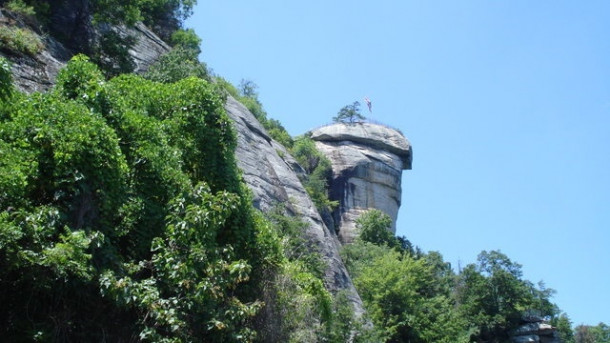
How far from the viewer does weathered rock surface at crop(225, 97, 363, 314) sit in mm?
23266

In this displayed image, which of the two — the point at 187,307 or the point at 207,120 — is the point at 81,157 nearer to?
the point at 187,307

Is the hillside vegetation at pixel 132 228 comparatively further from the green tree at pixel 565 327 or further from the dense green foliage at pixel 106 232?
the green tree at pixel 565 327

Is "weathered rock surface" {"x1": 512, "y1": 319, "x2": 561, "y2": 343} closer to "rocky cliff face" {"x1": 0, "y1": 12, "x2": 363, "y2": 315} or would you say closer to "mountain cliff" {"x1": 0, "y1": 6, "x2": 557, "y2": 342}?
"rocky cliff face" {"x1": 0, "y1": 12, "x2": 363, "y2": 315}

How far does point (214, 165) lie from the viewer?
43.5 ft

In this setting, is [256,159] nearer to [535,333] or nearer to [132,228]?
[132,228]

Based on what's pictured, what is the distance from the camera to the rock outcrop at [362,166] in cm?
4831

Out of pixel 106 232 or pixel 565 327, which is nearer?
pixel 106 232

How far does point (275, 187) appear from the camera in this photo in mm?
24797

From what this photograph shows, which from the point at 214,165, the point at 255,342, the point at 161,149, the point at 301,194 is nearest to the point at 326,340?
the point at 255,342

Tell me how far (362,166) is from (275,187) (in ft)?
83.2

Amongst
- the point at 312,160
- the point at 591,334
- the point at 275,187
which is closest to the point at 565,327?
the point at 591,334

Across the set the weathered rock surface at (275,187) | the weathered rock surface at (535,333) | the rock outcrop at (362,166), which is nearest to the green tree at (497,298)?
the weathered rock surface at (535,333)

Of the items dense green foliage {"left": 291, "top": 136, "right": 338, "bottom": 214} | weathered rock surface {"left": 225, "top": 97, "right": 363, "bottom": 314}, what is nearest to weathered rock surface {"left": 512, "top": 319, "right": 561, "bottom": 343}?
dense green foliage {"left": 291, "top": 136, "right": 338, "bottom": 214}

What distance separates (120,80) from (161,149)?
2703 millimetres
